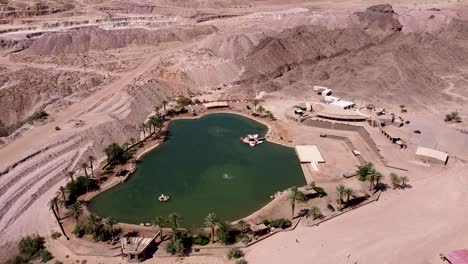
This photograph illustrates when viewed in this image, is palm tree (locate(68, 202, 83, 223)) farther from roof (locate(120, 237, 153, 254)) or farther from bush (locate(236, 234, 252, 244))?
bush (locate(236, 234, 252, 244))

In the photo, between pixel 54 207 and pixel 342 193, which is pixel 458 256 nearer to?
pixel 342 193

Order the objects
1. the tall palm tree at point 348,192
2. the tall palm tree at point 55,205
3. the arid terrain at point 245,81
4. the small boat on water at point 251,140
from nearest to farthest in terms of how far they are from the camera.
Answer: the arid terrain at point 245,81 → the tall palm tree at point 55,205 → the tall palm tree at point 348,192 → the small boat on water at point 251,140

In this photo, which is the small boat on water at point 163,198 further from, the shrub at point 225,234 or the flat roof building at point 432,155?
the flat roof building at point 432,155

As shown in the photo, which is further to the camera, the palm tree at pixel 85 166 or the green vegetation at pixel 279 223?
the palm tree at pixel 85 166

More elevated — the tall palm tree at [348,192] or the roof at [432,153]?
the roof at [432,153]

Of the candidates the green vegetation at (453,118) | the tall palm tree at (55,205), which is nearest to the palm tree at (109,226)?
the tall palm tree at (55,205)

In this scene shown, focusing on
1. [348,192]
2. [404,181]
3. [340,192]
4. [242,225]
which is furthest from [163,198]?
[404,181]
